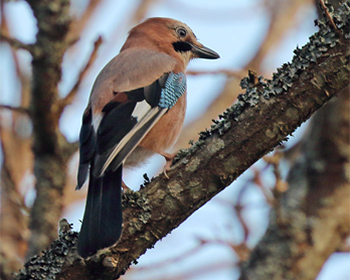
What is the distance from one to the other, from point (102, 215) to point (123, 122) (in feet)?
2.34

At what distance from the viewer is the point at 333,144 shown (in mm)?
4781

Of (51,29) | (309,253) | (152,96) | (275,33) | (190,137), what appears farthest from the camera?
(275,33)

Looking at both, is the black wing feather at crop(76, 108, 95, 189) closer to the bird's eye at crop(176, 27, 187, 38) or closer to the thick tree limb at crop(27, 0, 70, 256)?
the thick tree limb at crop(27, 0, 70, 256)

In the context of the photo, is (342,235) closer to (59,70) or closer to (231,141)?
(231,141)

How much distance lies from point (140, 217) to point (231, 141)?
60cm

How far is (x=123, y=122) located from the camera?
3.24 metres

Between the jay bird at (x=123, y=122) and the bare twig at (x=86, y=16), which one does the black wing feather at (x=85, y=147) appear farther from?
the bare twig at (x=86, y=16)

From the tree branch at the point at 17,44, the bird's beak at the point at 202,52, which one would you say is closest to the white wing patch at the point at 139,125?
the tree branch at the point at 17,44

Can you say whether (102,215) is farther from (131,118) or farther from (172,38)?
(172,38)

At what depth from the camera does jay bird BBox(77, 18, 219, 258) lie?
276 centimetres

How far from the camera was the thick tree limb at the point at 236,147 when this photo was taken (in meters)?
2.68

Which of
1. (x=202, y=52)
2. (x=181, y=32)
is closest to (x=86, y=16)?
(x=181, y=32)

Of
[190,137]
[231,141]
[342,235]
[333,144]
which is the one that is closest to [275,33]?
[190,137]

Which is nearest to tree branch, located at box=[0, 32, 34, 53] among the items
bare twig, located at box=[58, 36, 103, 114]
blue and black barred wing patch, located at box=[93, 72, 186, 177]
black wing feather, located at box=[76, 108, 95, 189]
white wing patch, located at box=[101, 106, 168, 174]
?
bare twig, located at box=[58, 36, 103, 114]
